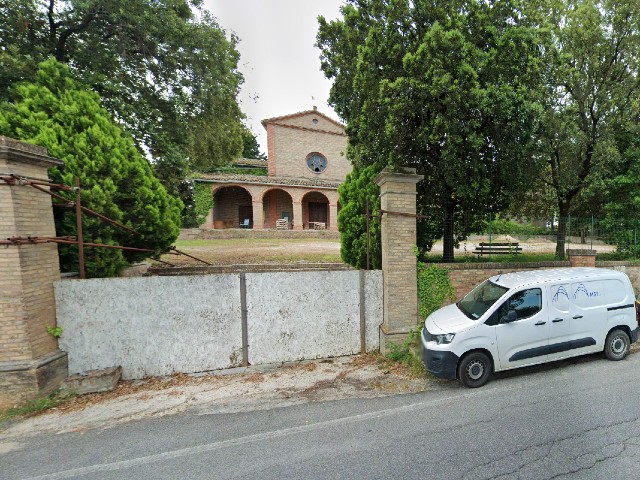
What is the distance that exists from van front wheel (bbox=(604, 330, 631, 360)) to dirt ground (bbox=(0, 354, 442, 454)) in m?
3.28

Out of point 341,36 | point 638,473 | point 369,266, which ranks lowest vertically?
point 638,473

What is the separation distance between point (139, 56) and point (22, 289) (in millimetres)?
8635

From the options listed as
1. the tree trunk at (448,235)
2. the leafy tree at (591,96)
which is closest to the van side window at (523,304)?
the tree trunk at (448,235)

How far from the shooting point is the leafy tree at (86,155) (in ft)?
17.4

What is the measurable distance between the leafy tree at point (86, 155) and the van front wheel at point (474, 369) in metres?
6.66

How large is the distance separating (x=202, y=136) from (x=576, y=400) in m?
13.0

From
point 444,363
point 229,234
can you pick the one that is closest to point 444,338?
point 444,363

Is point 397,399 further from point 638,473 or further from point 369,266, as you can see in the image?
point 369,266

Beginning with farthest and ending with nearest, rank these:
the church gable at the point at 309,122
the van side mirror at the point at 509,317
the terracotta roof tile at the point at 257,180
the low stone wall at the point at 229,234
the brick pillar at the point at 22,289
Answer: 1. the church gable at the point at 309,122
2. the terracotta roof tile at the point at 257,180
3. the low stone wall at the point at 229,234
4. the van side mirror at the point at 509,317
5. the brick pillar at the point at 22,289

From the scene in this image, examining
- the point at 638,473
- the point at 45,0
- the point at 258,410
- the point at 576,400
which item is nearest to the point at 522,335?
the point at 576,400

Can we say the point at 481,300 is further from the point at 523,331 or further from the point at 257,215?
the point at 257,215

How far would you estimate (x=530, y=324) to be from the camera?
4.56m

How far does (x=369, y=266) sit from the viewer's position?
648 cm

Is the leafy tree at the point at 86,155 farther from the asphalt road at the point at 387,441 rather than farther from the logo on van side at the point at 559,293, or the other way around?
the logo on van side at the point at 559,293
